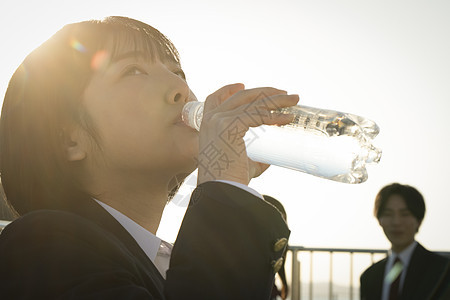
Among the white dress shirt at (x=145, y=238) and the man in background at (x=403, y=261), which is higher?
the white dress shirt at (x=145, y=238)

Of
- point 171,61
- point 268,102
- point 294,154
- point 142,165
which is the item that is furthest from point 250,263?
point 171,61

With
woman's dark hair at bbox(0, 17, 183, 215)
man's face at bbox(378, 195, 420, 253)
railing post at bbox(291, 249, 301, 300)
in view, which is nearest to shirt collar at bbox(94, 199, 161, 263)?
woman's dark hair at bbox(0, 17, 183, 215)

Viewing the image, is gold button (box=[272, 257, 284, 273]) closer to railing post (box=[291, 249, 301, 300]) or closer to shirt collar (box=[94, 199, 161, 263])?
shirt collar (box=[94, 199, 161, 263])

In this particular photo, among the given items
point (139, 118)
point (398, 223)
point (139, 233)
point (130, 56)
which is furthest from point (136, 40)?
point (398, 223)

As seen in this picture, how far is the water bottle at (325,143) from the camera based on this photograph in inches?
60.3

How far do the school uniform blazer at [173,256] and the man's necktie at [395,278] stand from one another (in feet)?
12.5

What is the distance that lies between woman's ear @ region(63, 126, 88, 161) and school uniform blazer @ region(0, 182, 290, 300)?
485mm

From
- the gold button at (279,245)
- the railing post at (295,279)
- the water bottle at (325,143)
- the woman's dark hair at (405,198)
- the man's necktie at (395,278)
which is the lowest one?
the railing post at (295,279)

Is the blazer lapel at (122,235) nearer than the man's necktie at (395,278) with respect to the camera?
Yes

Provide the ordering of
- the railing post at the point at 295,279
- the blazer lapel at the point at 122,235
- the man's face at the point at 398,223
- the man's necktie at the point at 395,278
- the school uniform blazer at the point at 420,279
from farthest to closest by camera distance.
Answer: the railing post at the point at 295,279 < the man's face at the point at 398,223 < the man's necktie at the point at 395,278 < the school uniform blazer at the point at 420,279 < the blazer lapel at the point at 122,235

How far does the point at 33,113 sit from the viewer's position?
1563mm

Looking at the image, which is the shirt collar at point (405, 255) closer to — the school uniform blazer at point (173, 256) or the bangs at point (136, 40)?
the bangs at point (136, 40)

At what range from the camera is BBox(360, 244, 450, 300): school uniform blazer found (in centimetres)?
433

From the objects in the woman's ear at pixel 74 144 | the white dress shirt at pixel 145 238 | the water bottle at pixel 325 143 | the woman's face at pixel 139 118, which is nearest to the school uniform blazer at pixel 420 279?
the water bottle at pixel 325 143
